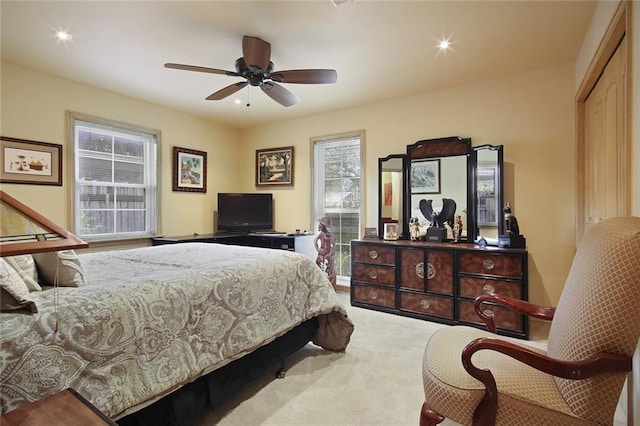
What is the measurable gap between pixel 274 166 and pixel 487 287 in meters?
3.52

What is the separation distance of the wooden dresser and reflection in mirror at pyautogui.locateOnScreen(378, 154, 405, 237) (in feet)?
1.51

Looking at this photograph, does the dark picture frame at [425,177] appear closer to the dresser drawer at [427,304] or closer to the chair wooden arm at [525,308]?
the dresser drawer at [427,304]

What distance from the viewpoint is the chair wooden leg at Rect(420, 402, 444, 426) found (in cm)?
141

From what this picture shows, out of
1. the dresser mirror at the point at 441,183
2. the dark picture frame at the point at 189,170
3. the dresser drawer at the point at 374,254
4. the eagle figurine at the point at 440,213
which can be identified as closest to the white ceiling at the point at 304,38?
the dresser mirror at the point at 441,183

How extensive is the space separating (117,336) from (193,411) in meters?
0.67

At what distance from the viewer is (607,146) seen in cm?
223

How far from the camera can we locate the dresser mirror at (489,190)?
3355mm

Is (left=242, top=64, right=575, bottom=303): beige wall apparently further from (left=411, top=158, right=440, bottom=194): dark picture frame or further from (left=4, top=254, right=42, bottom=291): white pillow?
(left=4, top=254, right=42, bottom=291): white pillow

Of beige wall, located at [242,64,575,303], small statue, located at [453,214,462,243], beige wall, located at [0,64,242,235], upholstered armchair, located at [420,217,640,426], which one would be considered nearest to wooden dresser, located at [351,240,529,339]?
small statue, located at [453,214,462,243]

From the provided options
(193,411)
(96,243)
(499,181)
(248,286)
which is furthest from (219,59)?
(499,181)

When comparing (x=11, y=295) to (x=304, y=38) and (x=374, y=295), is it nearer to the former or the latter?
(x=304, y=38)

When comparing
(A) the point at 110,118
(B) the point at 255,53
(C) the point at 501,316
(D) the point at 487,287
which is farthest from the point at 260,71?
(C) the point at 501,316

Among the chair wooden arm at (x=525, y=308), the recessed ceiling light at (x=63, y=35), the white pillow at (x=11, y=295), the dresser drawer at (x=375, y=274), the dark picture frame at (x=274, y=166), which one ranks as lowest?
the dresser drawer at (x=375, y=274)

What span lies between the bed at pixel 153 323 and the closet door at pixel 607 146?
2035 mm
